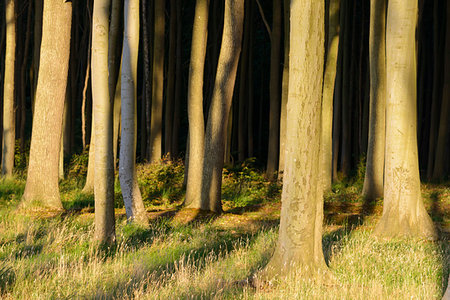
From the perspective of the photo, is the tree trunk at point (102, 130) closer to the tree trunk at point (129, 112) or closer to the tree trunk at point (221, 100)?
the tree trunk at point (129, 112)

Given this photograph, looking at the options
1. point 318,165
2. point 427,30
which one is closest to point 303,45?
point 318,165

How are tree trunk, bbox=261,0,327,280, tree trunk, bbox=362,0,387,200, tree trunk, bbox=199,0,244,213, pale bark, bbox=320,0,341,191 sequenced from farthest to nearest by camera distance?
pale bark, bbox=320,0,341,191, tree trunk, bbox=362,0,387,200, tree trunk, bbox=199,0,244,213, tree trunk, bbox=261,0,327,280

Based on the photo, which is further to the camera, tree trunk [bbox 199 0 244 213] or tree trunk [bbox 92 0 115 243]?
tree trunk [bbox 199 0 244 213]

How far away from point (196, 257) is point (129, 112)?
356 centimetres

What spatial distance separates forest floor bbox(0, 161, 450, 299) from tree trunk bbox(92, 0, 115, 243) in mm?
407

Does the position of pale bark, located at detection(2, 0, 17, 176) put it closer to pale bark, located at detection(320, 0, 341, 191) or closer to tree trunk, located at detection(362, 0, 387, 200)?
pale bark, located at detection(320, 0, 341, 191)

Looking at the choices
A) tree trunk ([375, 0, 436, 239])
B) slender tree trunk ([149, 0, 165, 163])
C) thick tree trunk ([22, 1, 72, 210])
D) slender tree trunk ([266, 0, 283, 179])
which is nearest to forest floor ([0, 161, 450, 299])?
tree trunk ([375, 0, 436, 239])

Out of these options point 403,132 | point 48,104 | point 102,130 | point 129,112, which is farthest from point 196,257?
point 48,104

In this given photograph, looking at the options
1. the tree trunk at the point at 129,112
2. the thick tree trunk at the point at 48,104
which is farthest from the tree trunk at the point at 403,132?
the thick tree trunk at the point at 48,104

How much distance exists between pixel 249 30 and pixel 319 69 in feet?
65.4

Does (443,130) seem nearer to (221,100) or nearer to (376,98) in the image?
(376,98)

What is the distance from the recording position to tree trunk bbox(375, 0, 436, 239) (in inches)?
385

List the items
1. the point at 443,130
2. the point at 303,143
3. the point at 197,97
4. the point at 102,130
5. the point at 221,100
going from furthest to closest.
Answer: the point at 443,130, the point at 197,97, the point at 221,100, the point at 102,130, the point at 303,143

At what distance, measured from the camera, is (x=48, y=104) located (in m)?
12.3
